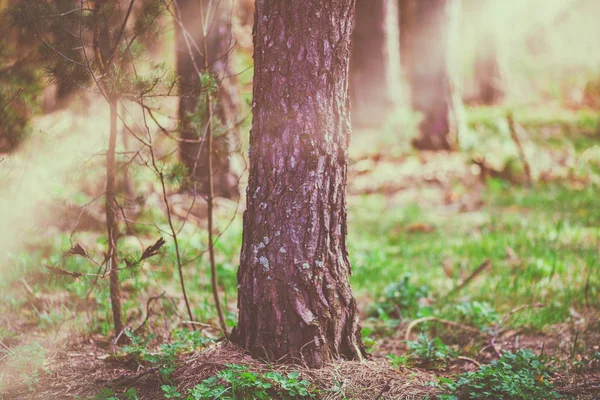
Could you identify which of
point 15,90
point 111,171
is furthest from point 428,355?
point 15,90

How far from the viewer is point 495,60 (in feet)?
54.6

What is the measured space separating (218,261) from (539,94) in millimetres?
14558

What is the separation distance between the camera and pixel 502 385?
276 cm

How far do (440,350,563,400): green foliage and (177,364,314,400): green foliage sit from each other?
0.75 m

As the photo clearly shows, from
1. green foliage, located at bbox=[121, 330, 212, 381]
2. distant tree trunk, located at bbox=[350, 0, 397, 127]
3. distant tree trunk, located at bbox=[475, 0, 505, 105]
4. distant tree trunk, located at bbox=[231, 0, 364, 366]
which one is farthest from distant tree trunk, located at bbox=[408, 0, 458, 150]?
green foliage, located at bbox=[121, 330, 212, 381]

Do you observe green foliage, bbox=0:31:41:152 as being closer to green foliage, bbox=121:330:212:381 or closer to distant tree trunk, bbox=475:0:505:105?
green foliage, bbox=121:330:212:381

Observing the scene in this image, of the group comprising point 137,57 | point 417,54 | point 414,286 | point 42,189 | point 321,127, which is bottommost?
point 414,286

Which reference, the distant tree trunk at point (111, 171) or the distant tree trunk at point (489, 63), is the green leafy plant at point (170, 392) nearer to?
the distant tree trunk at point (111, 171)

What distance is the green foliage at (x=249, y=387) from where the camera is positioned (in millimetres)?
2713

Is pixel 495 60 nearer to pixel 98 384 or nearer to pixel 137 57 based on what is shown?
pixel 137 57

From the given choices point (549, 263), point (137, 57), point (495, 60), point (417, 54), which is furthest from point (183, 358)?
point (495, 60)

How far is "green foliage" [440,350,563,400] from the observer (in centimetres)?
275

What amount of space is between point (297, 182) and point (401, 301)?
6.93ft

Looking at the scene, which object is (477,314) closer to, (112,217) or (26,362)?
(112,217)
